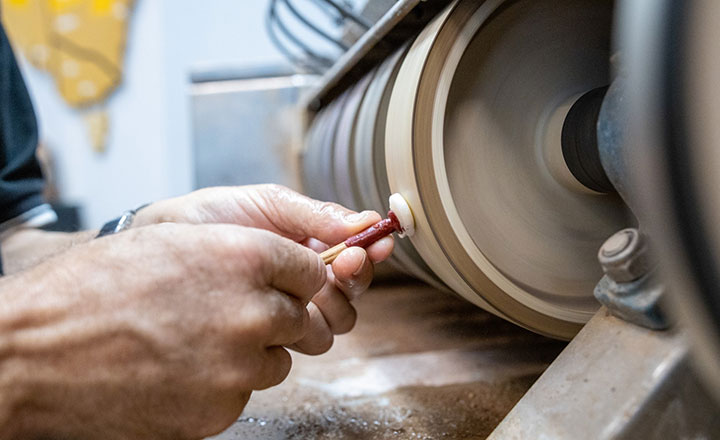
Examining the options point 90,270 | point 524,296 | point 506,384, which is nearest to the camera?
point 90,270

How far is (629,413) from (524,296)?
0.25 meters

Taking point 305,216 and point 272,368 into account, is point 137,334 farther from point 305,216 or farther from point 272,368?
point 305,216

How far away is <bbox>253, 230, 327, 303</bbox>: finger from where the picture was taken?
540 millimetres

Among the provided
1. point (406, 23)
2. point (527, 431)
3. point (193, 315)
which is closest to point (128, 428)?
point (193, 315)

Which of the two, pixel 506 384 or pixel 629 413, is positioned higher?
pixel 629 413

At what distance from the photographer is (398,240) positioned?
937 mm

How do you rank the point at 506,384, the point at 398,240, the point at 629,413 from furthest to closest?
1. the point at 398,240
2. the point at 506,384
3. the point at 629,413

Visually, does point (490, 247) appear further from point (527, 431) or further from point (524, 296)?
point (527, 431)

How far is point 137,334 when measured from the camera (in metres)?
0.48

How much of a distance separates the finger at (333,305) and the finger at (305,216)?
9 centimetres

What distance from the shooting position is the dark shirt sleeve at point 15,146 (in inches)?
49.9

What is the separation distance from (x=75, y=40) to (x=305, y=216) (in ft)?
7.53

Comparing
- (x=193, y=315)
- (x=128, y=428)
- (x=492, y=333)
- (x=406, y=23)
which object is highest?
(x=406, y=23)

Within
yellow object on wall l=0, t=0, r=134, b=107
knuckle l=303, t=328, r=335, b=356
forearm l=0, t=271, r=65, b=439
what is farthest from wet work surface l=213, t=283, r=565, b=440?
yellow object on wall l=0, t=0, r=134, b=107
